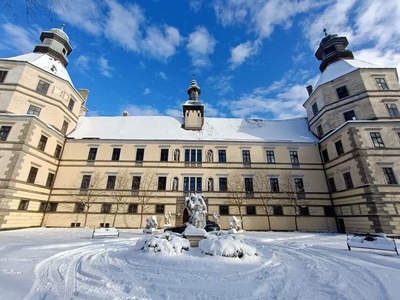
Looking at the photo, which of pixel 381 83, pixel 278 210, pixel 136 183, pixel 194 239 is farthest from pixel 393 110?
pixel 136 183

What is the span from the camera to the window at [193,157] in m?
24.7

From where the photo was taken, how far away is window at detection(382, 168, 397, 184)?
17.9m

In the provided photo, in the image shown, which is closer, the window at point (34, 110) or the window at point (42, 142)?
the window at point (42, 142)

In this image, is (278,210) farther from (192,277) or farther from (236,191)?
(192,277)

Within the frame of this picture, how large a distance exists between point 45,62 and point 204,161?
24.8 metres

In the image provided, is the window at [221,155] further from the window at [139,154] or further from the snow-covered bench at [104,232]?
the snow-covered bench at [104,232]

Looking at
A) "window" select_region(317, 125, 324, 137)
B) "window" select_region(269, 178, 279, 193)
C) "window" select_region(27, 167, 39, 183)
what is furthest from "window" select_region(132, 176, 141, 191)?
"window" select_region(317, 125, 324, 137)

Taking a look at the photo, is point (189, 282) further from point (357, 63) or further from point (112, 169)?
point (357, 63)

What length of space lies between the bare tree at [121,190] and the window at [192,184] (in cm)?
698

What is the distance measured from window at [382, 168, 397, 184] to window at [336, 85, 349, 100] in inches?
393

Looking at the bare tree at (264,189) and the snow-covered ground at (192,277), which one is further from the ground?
the bare tree at (264,189)

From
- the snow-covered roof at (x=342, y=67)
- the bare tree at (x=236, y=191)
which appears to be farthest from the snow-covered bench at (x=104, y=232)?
the snow-covered roof at (x=342, y=67)

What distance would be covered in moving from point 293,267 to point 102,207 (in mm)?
21821

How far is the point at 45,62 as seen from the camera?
80.9 feet
